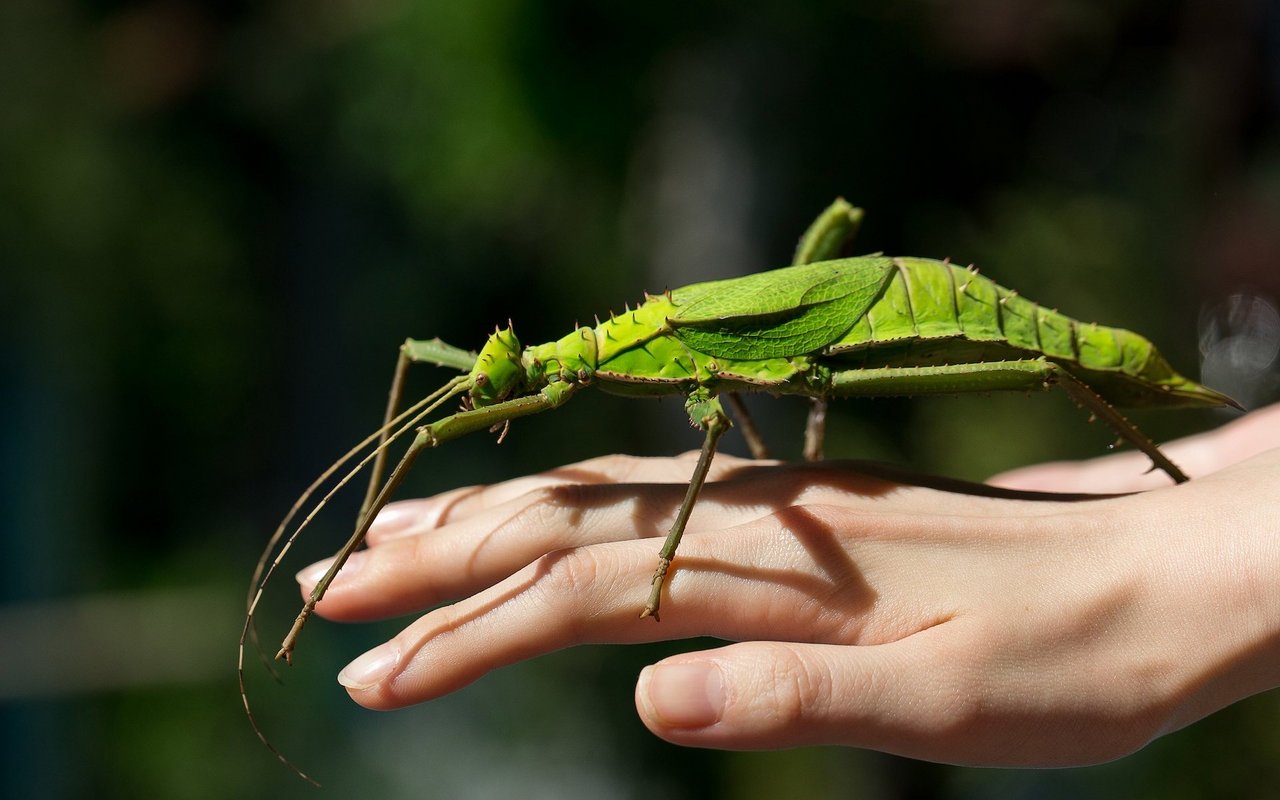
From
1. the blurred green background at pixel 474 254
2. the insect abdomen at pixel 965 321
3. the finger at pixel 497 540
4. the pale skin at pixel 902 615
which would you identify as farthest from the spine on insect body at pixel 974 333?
the blurred green background at pixel 474 254

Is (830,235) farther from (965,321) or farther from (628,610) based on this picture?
(628,610)

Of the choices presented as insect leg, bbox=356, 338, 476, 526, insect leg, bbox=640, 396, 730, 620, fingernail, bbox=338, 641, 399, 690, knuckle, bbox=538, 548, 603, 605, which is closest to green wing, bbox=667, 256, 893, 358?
insect leg, bbox=640, 396, 730, 620

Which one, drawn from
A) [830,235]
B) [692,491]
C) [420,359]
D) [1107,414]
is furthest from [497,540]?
[1107,414]

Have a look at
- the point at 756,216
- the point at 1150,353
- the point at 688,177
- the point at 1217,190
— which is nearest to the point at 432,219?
the point at 688,177

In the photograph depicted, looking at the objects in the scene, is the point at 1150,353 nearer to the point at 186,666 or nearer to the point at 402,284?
the point at 402,284

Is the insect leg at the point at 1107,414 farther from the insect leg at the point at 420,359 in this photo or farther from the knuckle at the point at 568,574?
the insect leg at the point at 420,359

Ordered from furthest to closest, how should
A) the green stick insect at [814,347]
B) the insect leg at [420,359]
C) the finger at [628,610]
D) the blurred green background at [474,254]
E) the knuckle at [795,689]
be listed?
the blurred green background at [474,254], the insect leg at [420,359], the green stick insect at [814,347], the finger at [628,610], the knuckle at [795,689]
